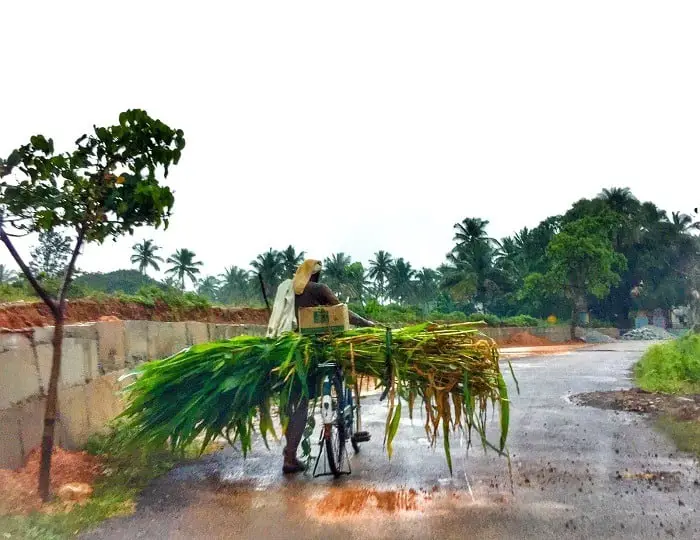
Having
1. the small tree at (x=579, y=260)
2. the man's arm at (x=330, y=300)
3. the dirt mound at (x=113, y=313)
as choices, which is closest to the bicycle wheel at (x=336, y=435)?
the man's arm at (x=330, y=300)

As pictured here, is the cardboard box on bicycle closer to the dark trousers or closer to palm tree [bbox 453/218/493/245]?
the dark trousers

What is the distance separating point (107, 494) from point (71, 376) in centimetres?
200

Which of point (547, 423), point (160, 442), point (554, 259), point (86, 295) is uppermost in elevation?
point (554, 259)

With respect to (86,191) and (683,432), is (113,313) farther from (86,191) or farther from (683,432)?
(683,432)

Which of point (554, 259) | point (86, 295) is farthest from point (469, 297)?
point (86, 295)

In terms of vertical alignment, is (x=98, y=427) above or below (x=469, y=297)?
below

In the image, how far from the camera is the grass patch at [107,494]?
4.71 meters

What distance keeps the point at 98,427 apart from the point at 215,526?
3403 millimetres

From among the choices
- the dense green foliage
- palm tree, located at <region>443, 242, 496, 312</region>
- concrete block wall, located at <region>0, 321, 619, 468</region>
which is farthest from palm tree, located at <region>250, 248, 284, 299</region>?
concrete block wall, located at <region>0, 321, 619, 468</region>

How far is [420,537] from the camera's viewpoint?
4.56m

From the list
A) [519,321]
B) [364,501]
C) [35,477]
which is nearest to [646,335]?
[519,321]

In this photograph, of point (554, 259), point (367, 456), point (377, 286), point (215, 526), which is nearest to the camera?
point (215, 526)

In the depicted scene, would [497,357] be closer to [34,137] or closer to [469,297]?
[34,137]

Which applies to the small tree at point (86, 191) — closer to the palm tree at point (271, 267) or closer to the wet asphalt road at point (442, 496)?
the wet asphalt road at point (442, 496)
